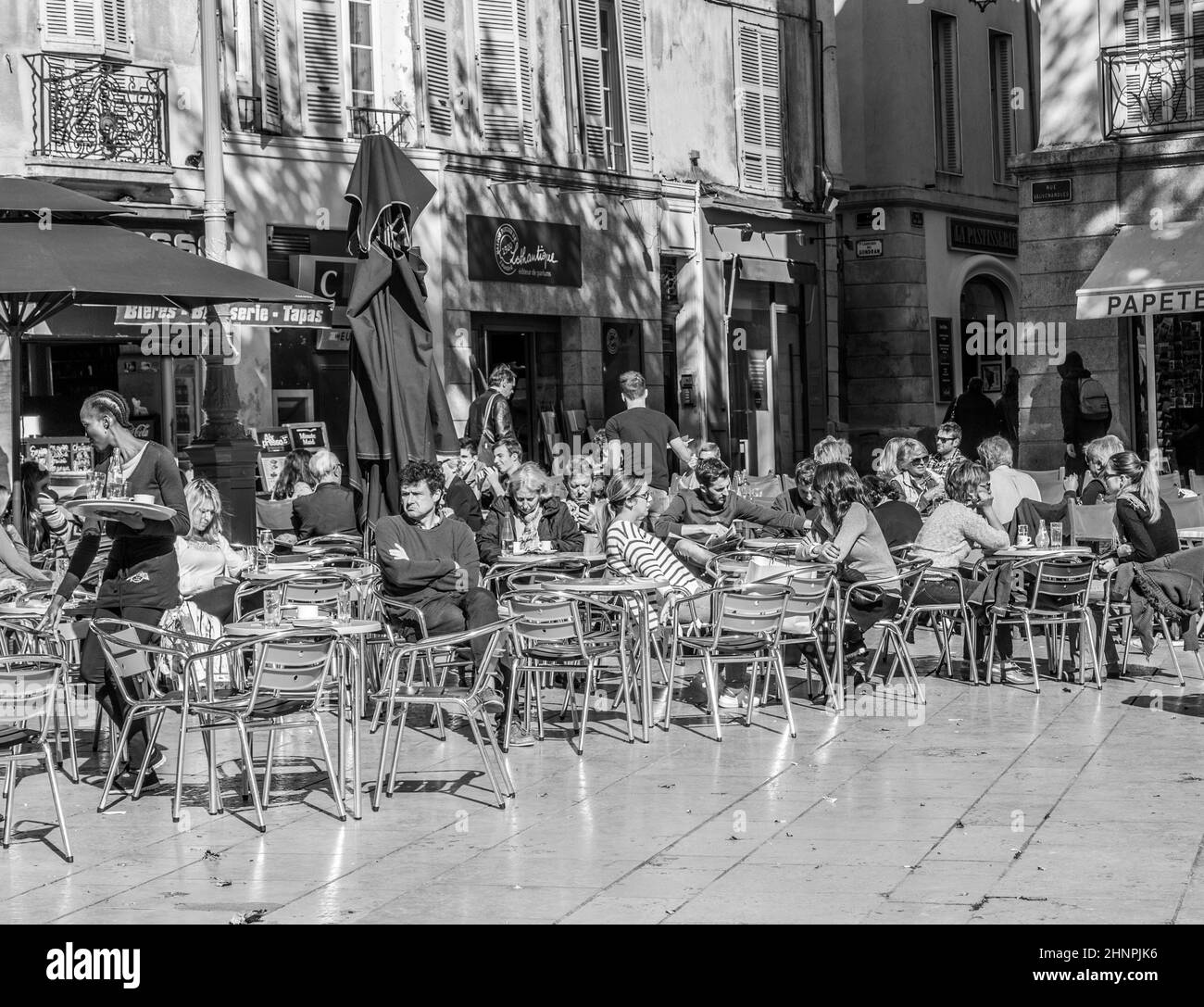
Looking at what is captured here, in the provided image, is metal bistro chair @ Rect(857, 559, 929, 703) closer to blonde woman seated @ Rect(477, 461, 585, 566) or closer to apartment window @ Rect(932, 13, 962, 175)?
blonde woman seated @ Rect(477, 461, 585, 566)

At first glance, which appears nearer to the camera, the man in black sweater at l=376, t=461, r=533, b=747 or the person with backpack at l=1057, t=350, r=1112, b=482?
the man in black sweater at l=376, t=461, r=533, b=747

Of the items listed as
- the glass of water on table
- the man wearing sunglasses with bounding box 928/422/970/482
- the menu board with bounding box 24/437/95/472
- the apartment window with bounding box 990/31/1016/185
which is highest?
the apartment window with bounding box 990/31/1016/185

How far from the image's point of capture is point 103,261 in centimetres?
1177

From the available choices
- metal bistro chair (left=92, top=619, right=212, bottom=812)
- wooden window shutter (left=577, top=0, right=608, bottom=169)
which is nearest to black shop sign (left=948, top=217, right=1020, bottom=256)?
wooden window shutter (left=577, top=0, right=608, bottom=169)

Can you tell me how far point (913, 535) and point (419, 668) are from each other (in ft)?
11.3

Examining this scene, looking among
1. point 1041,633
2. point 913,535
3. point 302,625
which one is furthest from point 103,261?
point 1041,633

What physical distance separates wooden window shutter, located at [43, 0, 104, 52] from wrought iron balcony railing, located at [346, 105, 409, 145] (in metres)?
2.99

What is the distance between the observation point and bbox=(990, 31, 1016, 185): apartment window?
3198cm

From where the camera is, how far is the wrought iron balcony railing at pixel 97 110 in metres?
19.2

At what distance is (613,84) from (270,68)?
5519mm

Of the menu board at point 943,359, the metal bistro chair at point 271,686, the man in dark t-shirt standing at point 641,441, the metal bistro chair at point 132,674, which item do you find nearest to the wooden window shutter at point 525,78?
the man in dark t-shirt standing at point 641,441

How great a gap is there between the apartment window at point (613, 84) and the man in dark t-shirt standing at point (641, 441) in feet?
30.6

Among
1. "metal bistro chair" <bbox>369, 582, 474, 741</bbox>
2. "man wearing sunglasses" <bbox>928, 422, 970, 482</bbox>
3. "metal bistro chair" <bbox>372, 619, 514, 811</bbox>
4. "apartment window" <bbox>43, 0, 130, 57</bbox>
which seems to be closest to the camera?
"metal bistro chair" <bbox>372, 619, 514, 811</bbox>

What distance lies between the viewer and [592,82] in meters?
24.5
